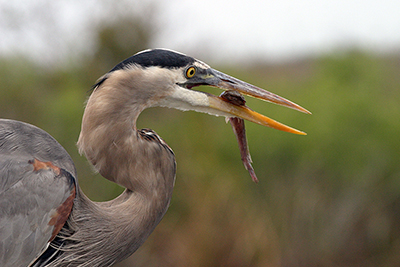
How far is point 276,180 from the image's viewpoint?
3896 millimetres

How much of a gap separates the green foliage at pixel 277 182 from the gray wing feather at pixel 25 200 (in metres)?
2.08

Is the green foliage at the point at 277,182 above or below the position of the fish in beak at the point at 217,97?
below

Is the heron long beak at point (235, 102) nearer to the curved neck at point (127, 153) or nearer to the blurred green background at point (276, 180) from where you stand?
the curved neck at point (127, 153)

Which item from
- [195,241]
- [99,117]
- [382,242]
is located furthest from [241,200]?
[99,117]

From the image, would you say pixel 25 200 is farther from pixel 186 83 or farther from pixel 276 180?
pixel 276 180

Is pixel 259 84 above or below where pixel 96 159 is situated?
below

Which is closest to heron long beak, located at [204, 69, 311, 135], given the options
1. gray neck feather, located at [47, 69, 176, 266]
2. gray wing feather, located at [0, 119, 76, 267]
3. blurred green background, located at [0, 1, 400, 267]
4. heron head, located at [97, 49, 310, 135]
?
heron head, located at [97, 49, 310, 135]

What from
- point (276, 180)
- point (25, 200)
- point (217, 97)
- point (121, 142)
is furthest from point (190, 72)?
point (276, 180)

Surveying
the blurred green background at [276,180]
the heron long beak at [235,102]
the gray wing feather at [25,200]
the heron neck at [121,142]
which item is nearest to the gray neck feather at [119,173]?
the heron neck at [121,142]

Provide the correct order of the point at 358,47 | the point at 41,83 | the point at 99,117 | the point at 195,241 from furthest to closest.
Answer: the point at 358,47 → the point at 41,83 → the point at 195,241 → the point at 99,117

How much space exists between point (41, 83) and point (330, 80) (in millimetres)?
3976

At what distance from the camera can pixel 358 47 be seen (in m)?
5.33

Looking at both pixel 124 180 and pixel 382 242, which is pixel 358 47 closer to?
pixel 382 242

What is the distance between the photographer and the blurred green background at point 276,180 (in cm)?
346
